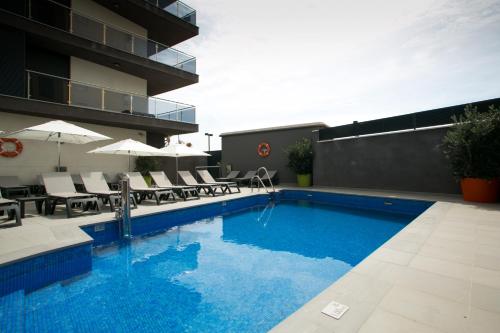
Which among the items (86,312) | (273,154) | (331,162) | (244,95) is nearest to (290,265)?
(86,312)

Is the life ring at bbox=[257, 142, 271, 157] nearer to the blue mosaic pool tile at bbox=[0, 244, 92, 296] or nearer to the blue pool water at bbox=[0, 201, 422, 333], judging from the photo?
the blue pool water at bbox=[0, 201, 422, 333]

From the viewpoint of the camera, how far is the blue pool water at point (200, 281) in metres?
2.68

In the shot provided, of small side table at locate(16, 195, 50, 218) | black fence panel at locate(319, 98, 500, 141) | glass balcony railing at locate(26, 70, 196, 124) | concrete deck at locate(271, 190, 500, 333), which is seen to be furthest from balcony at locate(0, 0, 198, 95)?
concrete deck at locate(271, 190, 500, 333)

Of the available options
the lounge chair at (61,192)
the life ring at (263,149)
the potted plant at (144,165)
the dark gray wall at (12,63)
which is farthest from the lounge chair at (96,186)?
the life ring at (263,149)

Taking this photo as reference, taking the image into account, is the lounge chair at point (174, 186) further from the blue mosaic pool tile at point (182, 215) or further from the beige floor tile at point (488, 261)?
the beige floor tile at point (488, 261)

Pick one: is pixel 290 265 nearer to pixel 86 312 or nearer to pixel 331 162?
pixel 86 312

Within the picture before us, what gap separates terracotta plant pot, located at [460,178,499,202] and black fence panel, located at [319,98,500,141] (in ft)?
9.30

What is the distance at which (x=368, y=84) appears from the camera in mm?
9828

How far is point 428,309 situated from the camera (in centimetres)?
204

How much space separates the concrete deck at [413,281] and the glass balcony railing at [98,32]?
29.3 ft

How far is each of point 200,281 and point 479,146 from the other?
8200 mm

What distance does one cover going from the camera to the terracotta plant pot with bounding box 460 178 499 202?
7121 millimetres

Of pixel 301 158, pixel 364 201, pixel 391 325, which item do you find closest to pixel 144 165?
pixel 301 158

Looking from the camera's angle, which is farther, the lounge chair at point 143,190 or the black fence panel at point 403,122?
the black fence panel at point 403,122
